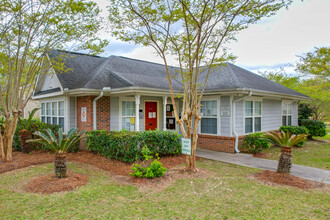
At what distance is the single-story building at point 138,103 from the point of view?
8.72m

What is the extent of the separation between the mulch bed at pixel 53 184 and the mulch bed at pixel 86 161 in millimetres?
1139

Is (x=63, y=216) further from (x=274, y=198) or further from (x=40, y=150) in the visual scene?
(x=40, y=150)

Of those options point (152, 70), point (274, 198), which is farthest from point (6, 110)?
point (274, 198)

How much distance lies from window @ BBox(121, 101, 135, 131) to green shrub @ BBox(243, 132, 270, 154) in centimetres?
509

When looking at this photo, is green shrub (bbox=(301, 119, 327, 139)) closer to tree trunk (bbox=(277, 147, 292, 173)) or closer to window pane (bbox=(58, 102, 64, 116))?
tree trunk (bbox=(277, 147, 292, 173))

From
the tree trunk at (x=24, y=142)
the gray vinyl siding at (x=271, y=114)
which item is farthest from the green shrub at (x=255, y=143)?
the tree trunk at (x=24, y=142)

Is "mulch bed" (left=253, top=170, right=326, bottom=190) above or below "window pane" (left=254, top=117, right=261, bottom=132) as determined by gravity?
below

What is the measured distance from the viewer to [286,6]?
17.3ft

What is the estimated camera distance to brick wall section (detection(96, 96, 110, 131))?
8938mm

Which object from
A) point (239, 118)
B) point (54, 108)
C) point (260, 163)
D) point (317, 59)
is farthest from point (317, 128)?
point (54, 108)

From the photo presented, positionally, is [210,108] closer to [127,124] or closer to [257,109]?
[257,109]

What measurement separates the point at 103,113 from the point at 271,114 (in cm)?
903

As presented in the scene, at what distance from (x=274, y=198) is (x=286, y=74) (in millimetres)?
24240

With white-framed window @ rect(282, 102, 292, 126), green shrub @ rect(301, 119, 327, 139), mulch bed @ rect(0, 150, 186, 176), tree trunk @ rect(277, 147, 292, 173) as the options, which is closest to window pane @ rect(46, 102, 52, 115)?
mulch bed @ rect(0, 150, 186, 176)
